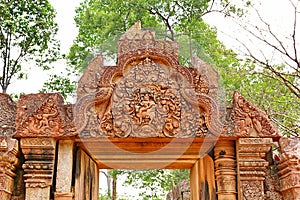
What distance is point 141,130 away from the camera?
417 cm

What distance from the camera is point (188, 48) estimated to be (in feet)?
43.9

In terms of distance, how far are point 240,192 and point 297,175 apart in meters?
0.66

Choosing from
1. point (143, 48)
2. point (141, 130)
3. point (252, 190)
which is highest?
point (143, 48)

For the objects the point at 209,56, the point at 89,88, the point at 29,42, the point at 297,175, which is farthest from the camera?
the point at 209,56

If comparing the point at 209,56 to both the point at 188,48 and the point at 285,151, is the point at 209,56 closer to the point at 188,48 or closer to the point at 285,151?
the point at 188,48

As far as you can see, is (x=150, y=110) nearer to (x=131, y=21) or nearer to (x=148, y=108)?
(x=148, y=108)

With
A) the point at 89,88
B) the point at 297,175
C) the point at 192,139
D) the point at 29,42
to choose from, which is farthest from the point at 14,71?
the point at 297,175

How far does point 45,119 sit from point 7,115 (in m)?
0.56

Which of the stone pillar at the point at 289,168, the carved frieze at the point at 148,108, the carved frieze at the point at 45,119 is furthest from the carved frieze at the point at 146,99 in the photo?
the stone pillar at the point at 289,168

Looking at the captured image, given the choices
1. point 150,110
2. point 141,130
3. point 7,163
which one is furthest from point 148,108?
point 7,163

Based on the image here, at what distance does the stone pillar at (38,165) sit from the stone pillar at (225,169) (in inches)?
76.9

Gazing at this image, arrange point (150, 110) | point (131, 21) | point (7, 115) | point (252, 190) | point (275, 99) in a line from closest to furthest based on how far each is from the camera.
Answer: point (252, 190) < point (150, 110) < point (7, 115) < point (275, 99) < point (131, 21)

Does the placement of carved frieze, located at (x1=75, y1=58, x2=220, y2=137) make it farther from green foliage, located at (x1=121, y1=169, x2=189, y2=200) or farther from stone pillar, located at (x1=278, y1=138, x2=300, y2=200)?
green foliage, located at (x1=121, y1=169, x2=189, y2=200)

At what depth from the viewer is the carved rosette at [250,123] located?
13.8 feet
